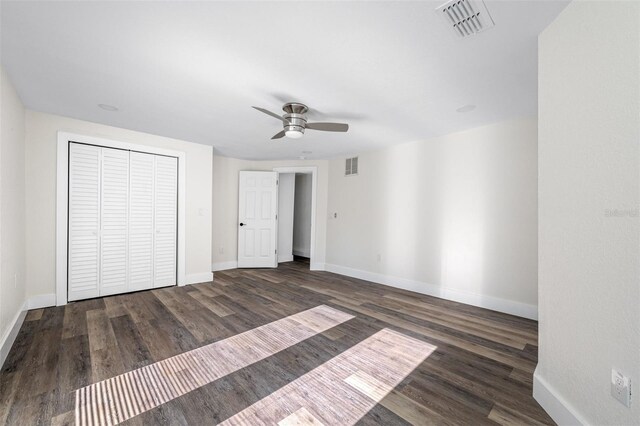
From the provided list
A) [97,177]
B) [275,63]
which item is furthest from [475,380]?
[97,177]

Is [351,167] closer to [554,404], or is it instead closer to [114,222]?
[114,222]

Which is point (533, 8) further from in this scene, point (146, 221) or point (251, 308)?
point (146, 221)

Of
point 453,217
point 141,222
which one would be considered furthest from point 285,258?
point 453,217

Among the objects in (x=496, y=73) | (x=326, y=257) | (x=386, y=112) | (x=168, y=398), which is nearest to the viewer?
(x=168, y=398)

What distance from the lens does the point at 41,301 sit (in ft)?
10.6

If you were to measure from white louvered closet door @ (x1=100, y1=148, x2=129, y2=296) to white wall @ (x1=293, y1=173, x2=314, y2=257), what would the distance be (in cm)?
440

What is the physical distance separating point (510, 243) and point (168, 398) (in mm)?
3878

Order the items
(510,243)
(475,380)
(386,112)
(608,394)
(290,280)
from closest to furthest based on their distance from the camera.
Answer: (608,394), (475,380), (386,112), (510,243), (290,280)

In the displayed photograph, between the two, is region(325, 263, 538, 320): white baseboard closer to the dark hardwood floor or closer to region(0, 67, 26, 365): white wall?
the dark hardwood floor

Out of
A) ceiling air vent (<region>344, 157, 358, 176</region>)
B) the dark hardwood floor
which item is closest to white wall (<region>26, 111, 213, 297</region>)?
the dark hardwood floor

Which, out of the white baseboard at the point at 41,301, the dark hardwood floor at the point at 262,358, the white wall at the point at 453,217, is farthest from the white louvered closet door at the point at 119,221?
the white wall at the point at 453,217

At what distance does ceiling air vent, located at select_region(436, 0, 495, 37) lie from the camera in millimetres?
1442

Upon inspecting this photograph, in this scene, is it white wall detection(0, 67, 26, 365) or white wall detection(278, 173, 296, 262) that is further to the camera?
white wall detection(278, 173, 296, 262)

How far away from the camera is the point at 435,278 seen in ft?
13.2
